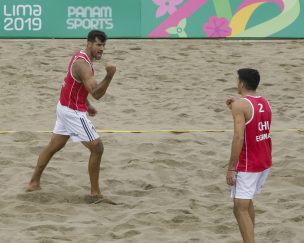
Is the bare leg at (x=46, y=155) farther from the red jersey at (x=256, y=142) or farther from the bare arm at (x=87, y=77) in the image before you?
the red jersey at (x=256, y=142)

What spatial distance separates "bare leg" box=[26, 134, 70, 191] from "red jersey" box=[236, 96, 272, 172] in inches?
91.0

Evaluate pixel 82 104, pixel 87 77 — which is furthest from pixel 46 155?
pixel 87 77

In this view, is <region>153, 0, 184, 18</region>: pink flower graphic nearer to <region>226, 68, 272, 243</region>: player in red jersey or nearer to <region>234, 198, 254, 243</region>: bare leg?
<region>226, 68, 272, 243</region>: player in red jersey

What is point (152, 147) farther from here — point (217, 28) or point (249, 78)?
point (217, 28)

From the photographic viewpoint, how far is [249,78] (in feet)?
20.2

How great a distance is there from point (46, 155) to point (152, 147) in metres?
2.07

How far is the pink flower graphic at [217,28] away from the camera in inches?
596

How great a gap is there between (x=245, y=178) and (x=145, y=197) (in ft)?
6.92

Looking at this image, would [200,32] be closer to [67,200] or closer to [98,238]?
[67,200]

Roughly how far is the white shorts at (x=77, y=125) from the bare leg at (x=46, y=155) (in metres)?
0.14

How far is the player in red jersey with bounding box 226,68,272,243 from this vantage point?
20.1 feet

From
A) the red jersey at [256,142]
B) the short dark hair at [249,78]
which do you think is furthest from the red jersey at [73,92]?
the red jersey at [256,142]

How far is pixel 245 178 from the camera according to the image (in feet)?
20.3

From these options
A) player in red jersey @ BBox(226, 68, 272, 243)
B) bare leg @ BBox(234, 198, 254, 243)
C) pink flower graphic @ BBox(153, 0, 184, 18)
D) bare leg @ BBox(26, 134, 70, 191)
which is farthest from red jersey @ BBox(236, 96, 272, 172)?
pink flower graphic @ BBox(153, 0, 184, 18)
